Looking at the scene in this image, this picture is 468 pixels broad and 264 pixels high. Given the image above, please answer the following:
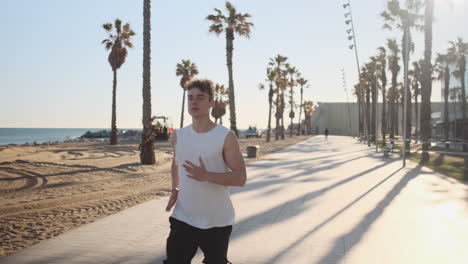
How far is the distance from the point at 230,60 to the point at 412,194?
23693 millimetres

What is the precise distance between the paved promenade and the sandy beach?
549 mm

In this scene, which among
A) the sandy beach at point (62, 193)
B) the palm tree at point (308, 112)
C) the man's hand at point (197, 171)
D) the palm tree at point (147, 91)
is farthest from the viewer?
the palm tree at point (308, 112)

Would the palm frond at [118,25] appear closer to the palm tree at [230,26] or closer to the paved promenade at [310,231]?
the palm tree at [230,26]

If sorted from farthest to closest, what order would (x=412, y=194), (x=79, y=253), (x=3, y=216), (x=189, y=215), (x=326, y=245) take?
(x=412, y=194) < (x=3, y=216) < (x=326, y=245) < (x=79, y=253) < (x=189, y=215)

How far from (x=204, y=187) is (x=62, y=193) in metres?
8.42

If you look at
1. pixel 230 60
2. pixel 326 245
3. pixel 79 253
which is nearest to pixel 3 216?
pixel 79 253

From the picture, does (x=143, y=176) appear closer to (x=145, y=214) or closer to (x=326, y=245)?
(x=145, y=214)

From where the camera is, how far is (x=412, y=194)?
10.2 metres

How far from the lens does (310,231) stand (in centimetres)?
631

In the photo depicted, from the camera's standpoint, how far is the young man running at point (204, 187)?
2764 mm

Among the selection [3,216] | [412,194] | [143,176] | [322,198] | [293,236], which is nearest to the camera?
[293,236]

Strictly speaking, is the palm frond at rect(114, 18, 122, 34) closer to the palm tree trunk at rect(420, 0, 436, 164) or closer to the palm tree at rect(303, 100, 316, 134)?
the palm tree trunk at rect(420, 0, 436, 164)

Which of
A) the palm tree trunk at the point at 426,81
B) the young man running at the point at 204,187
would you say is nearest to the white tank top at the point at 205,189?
the young man running at the point at 204,187

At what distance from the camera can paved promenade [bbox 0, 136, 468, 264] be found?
5.02 m
